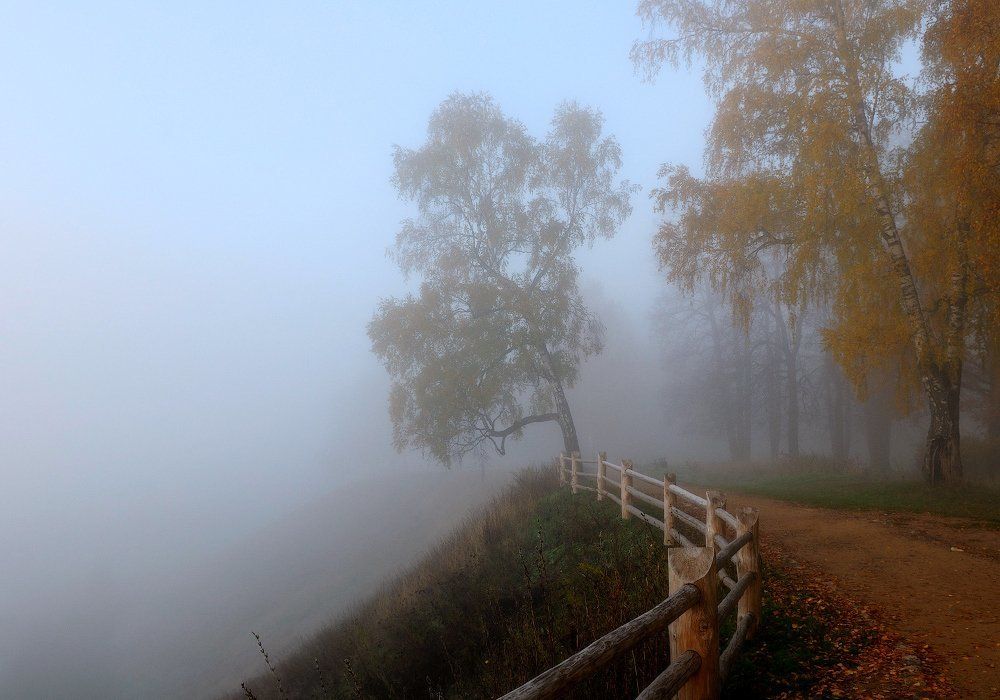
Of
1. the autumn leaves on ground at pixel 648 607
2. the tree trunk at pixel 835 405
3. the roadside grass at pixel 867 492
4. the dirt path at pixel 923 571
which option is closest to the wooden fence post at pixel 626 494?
the autumn leaves on ground at pixel 648 607

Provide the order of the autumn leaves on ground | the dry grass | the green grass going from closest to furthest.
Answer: the autumn leaves on ground < the dry grass < the green grass

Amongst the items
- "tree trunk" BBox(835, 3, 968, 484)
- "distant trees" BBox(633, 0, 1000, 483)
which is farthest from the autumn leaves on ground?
"distant trees" BBox(633, 0, 1000, 483)

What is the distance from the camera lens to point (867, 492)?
1170cm

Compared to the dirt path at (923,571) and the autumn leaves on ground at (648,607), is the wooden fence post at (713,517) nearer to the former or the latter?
the autumn leaves on ground at (648,607)

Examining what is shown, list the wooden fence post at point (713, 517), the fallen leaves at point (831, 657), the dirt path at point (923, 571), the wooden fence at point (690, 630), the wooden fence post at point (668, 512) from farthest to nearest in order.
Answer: the wooden fence post at point (668, 512) → the wooden fence post at point (713, 517) → the dirt path at point (923, 571) → the fallen leaves at point (831, 657) → the wooden fence at point (690, 630)

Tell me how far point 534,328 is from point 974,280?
37.7ft

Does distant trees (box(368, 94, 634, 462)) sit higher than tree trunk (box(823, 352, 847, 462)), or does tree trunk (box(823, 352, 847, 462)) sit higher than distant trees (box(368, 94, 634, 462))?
distant trees (box(368, 94, 634, 462))

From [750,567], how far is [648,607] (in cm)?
109

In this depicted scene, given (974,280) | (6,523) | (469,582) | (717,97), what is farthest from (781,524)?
(6,523)

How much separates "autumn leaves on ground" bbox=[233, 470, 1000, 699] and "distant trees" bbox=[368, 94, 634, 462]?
6.91m

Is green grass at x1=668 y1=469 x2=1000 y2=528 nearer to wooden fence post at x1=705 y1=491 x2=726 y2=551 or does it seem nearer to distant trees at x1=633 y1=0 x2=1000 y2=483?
distant trees at x1=633 y1=0 x2=1000 y2=483

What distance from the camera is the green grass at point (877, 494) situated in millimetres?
9539

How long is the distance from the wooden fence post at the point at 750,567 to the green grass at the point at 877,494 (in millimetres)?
6133

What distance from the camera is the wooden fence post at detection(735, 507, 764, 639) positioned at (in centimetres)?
511
